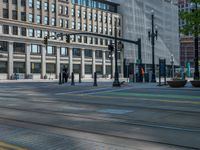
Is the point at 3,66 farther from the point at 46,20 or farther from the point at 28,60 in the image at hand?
the point at 46,20

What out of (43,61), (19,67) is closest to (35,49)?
(43,61)

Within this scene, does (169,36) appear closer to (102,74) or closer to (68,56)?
(102,74)

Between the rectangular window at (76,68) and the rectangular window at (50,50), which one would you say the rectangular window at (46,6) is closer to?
the rectangular window at (50,50)

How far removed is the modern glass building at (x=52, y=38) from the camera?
71312mm

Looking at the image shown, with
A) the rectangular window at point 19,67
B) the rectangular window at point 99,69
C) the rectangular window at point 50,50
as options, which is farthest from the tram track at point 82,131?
the rectangular window at point 99,69

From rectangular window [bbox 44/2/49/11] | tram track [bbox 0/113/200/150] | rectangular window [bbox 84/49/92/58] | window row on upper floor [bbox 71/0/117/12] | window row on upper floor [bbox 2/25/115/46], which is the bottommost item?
tram track [bbox 0/113/200/150]

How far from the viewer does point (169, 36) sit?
119375mm

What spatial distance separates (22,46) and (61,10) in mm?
16239

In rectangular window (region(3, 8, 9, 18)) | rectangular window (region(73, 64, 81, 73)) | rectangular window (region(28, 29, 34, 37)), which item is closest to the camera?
rectangular window (region(3, 8, 9, 18))

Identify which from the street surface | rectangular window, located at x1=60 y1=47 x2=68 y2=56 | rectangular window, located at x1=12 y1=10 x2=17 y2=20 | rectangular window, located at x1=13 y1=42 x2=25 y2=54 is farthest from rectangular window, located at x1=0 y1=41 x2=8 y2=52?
the street surface

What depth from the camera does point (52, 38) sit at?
80250 mm

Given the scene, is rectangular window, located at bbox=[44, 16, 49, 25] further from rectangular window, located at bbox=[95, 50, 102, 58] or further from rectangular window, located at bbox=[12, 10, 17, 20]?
rectangular window, located at bbox=[95, 50, 102, 58]

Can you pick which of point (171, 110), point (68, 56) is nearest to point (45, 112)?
point (171, 110)

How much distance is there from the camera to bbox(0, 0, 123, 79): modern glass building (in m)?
71.3
